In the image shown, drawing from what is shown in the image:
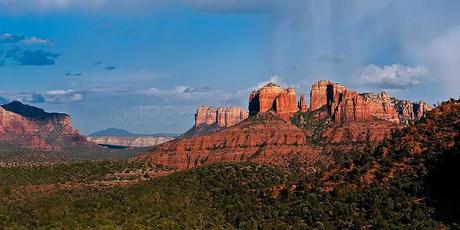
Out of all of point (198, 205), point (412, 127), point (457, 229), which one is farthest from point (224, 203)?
point (457, 229)

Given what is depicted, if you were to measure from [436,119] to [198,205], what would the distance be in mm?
55776

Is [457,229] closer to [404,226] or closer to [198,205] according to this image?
[404,226]

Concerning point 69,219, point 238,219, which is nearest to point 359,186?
point 238,219

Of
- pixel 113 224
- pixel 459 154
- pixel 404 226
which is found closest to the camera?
pixel 404 226

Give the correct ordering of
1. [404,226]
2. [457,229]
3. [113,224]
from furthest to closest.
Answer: [113,224]
[404,226]
[457,229]

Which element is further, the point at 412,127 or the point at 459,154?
the point at 412,127

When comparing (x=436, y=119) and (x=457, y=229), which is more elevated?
(x=436, y=119)

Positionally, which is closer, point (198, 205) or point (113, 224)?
point (113, 224)

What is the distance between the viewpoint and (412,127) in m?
145

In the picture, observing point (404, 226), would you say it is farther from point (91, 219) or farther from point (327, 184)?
point (91, 219)

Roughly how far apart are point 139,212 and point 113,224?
31.9 ft

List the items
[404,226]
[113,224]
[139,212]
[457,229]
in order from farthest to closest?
[139,212] → [113,224] → [404,226] → [457,229]

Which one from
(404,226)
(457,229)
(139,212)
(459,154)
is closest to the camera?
(457,229)

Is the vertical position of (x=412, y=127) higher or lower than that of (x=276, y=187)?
higher
